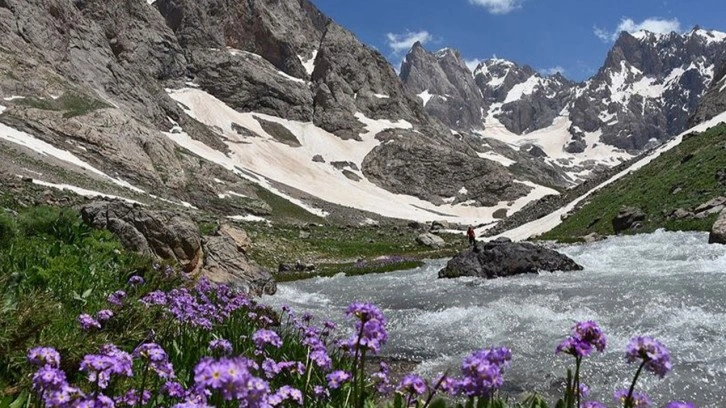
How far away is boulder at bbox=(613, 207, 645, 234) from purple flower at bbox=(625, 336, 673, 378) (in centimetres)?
3527

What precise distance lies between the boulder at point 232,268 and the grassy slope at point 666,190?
21881 millimetres

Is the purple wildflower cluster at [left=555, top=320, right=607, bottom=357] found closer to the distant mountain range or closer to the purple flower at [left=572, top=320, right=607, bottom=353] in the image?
the purple flower at [left=572, top=320, right=607, bottom=353]

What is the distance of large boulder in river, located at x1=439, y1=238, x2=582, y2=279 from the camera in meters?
21.4

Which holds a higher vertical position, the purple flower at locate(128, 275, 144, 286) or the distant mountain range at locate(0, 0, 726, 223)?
the distant mountain range at locate(0, 0, 726, 223)

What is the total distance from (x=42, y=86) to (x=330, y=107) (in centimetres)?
9600

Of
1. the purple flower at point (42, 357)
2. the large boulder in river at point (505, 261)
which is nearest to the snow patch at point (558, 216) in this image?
the large boulder in river at point (505, 261)

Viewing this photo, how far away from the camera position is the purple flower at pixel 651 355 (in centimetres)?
269

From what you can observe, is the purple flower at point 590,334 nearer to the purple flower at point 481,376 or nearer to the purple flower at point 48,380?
the purple flower at point 481,376

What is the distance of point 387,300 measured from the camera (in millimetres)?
17922

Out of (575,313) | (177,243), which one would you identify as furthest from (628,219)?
(177,243)

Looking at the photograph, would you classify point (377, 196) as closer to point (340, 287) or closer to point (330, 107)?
point (330, 107)

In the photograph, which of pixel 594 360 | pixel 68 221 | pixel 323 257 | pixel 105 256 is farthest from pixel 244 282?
pixel 323 257

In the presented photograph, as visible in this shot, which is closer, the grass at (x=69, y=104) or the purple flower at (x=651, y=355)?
the purple flower at (x=651, y=355)

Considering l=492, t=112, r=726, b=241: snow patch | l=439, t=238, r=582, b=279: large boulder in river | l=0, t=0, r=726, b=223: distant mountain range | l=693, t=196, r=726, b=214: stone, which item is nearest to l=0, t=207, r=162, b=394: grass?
l=439, t=238, r=582, b=279: large boulder in river
